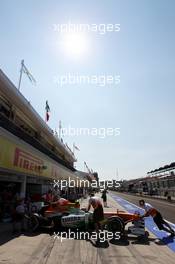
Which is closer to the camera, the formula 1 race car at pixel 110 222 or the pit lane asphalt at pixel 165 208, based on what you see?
the formula 1 race car at pixel 110 222

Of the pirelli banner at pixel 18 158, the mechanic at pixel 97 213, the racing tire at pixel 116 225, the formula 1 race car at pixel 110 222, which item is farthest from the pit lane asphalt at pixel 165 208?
the pirelli banner at pixel 18 158

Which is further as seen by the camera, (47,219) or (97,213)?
(47,219)

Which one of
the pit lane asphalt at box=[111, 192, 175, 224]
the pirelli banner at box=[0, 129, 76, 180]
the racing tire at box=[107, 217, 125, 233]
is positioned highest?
the pirelli banner at box=[0, 129, 76, 180]

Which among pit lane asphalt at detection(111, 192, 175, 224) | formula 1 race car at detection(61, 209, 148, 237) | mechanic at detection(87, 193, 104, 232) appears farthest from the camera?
pit lane asphalt at detection(111, 192, 175, 224)

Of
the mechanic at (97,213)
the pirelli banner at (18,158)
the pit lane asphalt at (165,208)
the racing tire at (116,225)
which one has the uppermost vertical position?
the pirelli banner at (18,158)

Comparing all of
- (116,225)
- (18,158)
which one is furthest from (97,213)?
(18,158)

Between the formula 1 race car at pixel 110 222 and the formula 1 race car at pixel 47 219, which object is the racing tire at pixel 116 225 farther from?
the formula 1 race car at pixel 47 219

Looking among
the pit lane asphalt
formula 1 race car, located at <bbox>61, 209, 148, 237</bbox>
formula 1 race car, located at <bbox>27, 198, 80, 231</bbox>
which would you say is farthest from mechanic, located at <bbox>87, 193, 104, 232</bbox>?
the pit lane asphalt

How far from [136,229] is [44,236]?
148 inches

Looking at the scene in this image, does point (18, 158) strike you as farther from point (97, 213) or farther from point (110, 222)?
point (110, 222)

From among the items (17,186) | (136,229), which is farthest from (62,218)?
(17,186)

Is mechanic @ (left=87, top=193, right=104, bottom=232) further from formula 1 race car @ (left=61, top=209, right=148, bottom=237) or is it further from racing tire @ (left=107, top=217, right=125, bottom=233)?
racing tire @ (left=107, top=217, right=125, bottom=233)

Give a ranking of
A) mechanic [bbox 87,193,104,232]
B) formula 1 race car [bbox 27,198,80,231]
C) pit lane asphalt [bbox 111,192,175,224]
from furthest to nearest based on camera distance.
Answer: pit lane asphalt [bbox 111,192,175,224] < formula 1 race car [bbox 27,198,80,231] < mechanic [bbox 87,193,104,232]

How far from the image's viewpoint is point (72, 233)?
11125mm
